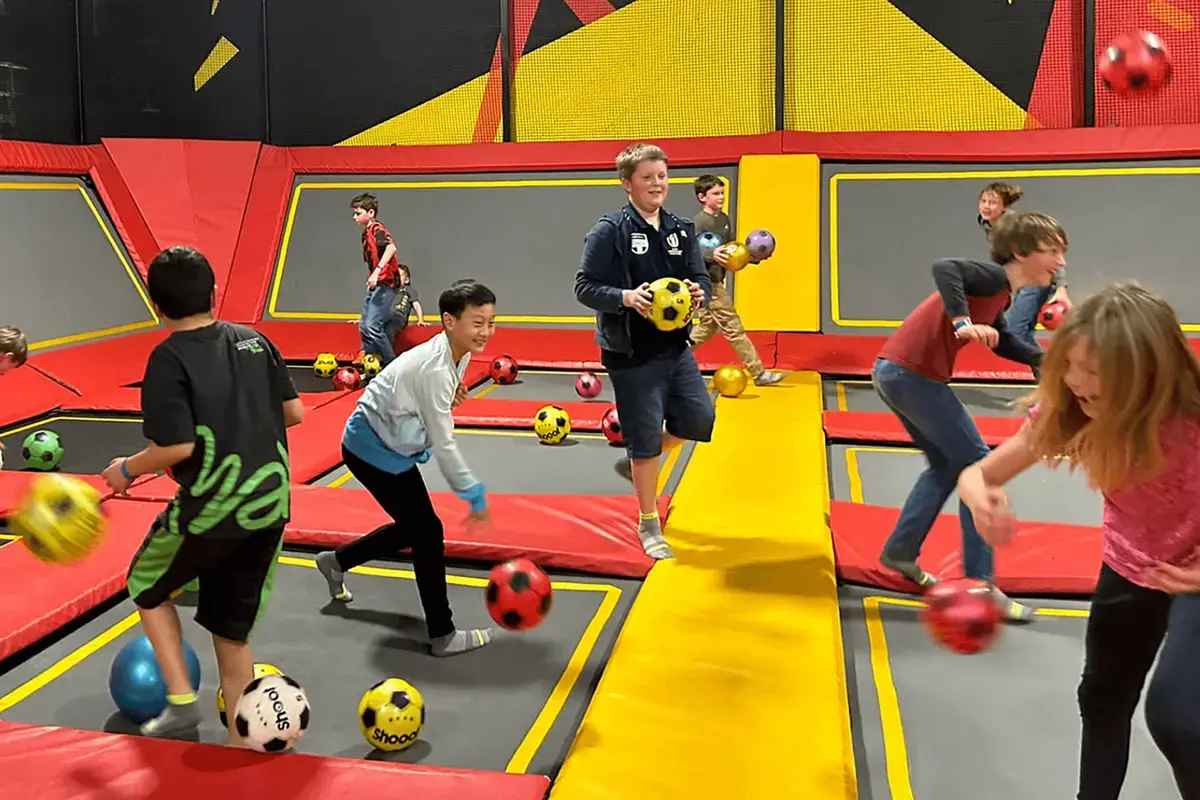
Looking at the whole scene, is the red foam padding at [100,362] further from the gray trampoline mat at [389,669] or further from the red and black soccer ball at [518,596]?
the red and black soccer ball at [518,596]

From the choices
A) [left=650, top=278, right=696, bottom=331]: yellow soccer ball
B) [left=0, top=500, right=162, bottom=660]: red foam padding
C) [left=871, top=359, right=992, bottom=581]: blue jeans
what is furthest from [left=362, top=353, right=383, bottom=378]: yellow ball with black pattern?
[left=871, top=359, right=992, bottom=581]: blue jeans

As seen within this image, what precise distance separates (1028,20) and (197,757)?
1082 centimetres

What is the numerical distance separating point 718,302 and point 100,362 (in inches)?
213

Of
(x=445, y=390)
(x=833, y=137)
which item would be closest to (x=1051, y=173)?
(x=833, y=137)

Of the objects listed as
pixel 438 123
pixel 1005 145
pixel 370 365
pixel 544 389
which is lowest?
pixel 544 389

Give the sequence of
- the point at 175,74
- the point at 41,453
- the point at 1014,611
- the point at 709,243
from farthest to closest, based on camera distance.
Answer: the point at 175,74 → the point at 709,243 → the point at 41,453 → the point at 1014,611

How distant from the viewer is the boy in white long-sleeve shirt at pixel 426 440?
360 centimetres

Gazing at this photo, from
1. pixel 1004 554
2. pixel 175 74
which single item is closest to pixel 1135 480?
pixel 1004 554

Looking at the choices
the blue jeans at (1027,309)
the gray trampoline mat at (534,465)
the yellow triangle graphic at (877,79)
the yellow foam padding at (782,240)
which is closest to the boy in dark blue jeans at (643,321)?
the gray trampoline mat at (534,465)

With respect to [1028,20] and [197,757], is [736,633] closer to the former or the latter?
[197,757]

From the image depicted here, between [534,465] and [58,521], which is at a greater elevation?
[58,521]

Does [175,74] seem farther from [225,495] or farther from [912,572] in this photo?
[912,572]

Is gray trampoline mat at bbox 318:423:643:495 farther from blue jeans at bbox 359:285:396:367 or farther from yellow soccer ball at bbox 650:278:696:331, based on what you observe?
blue jeans at bbox 359:285:396:367

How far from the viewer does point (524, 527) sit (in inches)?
199
